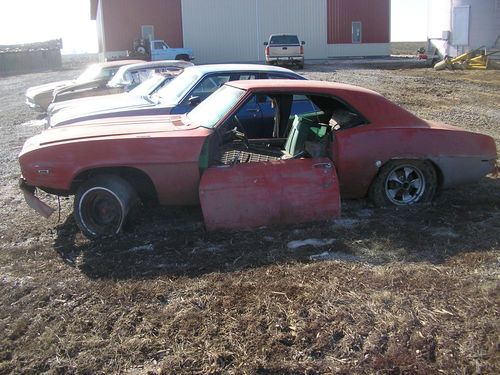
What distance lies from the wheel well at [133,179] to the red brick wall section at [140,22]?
3463 cm

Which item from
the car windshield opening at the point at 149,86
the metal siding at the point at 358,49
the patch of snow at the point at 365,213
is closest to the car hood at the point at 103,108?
the car windshield opening at the point at 149,86

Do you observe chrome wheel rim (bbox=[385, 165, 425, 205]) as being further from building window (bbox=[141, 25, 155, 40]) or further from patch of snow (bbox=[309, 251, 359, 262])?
building window (bbox=[141, 25, 155, 40])

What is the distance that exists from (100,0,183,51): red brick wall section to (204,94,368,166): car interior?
3371cm

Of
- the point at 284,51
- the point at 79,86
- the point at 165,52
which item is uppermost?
the point at 165,52

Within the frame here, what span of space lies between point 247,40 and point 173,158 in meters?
35.4

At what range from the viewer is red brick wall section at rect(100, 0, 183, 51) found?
3766cm

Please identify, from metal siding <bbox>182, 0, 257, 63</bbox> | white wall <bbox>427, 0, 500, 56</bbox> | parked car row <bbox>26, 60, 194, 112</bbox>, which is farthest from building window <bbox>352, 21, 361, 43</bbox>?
parked car row <bbox>26, 60, 194, 112</bbox>

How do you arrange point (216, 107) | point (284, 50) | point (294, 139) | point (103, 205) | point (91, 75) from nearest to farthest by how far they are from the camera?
point (103, 205), point (216, 107), point (294, 139), point (91, 75), point (284, 50)

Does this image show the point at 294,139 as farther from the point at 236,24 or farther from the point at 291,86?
the point at 236,24

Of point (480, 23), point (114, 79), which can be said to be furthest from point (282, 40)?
point (114, 79)

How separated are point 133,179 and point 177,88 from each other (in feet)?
10.3

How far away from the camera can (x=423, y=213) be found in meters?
5.24

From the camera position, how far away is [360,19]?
41.0 m

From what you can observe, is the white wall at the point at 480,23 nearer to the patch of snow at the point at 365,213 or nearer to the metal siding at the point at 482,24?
the metal siding at the point at 482,24
